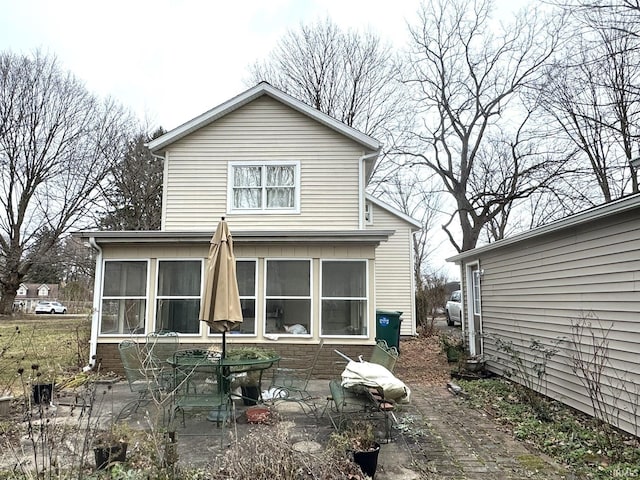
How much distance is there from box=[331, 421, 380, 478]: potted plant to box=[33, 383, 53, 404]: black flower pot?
4.48 meters

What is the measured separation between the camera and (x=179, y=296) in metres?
8.75

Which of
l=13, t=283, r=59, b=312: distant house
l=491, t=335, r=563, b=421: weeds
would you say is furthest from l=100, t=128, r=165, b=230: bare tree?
l=13, t=283, r=59, b=312: distant house

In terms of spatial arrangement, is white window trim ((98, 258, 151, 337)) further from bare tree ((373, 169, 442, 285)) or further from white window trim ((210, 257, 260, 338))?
bare tree ((373, 169, 442, 285))

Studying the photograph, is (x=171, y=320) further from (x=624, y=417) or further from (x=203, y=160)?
(x=624, y=417)

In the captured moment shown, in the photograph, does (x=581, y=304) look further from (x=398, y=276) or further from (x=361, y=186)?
(x=398, y=276)

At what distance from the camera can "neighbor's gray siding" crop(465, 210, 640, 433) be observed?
489 centimetres

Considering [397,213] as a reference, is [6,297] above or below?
below

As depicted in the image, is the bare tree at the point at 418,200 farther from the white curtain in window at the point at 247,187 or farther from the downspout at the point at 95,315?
the downspout at the point at 95,315

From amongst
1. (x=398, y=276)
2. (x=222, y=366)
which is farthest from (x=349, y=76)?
(x=222, y=366)

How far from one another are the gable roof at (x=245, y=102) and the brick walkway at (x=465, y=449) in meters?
6.52

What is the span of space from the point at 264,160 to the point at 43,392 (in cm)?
666

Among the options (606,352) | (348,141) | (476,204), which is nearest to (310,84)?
(476,204)

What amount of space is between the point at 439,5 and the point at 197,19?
46.3 ft

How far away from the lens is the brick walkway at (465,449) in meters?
4.12
